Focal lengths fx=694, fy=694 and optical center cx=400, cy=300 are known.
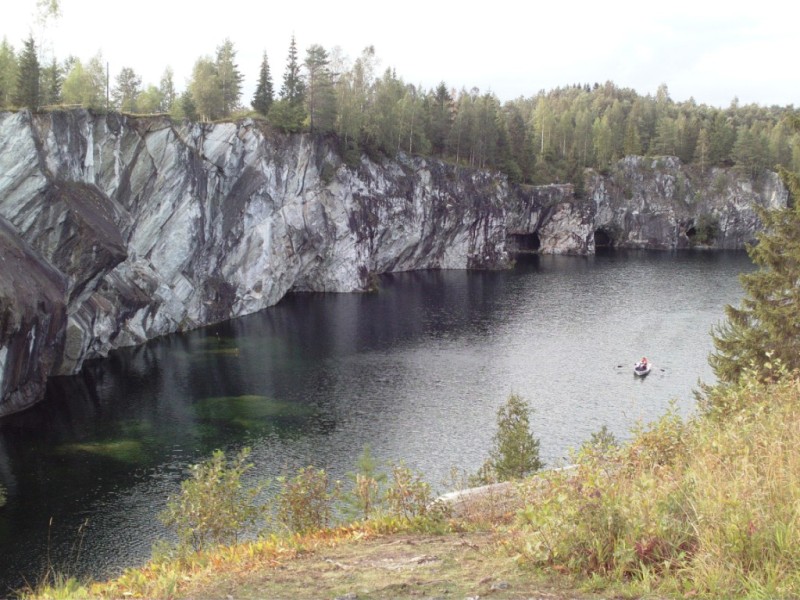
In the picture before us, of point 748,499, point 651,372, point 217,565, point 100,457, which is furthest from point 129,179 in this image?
point 748,499

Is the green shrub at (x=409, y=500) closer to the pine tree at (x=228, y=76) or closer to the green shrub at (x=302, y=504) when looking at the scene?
the green shrub at (x=302, y=504)

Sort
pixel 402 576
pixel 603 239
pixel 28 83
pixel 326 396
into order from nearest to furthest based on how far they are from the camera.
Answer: pixel 402 576, pixel 326 396, pixel 28 83, pixel 603 239

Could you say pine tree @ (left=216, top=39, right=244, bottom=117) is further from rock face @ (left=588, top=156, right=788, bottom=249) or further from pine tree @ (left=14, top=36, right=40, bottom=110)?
rock face @ (left=588, top=156, right=788, bottom=249)

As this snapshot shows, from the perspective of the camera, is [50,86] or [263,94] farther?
[263,94]

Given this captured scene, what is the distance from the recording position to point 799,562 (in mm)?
6430

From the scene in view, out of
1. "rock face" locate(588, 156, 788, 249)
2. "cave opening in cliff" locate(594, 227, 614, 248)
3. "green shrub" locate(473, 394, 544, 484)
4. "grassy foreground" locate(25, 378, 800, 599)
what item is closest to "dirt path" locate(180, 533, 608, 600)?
"grassy foreground" locate(25, 378, 800, 599)

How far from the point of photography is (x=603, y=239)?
155 m

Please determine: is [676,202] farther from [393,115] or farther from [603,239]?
[393,115]

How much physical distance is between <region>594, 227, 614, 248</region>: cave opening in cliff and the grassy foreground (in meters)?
146

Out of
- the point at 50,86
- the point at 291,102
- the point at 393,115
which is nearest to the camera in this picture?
the point at 50,86

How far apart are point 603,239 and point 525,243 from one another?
71.0 feet

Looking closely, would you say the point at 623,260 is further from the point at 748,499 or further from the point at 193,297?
the point at 748,499

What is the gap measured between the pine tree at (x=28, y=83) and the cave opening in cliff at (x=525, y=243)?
100 m

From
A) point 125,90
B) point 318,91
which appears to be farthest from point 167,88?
point 318,91
